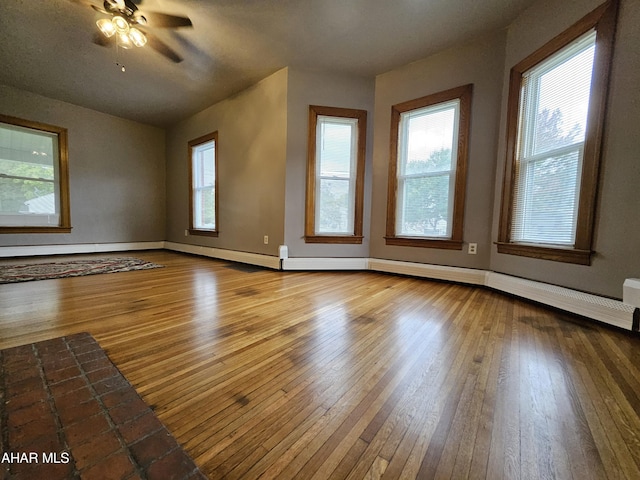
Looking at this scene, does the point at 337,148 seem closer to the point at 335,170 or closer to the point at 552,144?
the point at 335,170

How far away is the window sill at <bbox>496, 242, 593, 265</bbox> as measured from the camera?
191 cm

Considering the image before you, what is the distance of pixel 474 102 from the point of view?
2748 millimetres

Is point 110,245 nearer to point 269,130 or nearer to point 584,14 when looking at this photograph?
point 269,130

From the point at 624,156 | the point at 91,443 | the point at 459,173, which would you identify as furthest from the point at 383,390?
the point at 459,173

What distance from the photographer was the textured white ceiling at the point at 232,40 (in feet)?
7.50

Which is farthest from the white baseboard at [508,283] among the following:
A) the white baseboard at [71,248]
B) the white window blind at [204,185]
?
the white baseboard at [71,248]

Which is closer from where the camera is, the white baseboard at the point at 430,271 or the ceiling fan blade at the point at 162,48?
the white baseboard at the point at 430,271

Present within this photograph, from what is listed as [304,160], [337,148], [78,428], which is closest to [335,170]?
[337,148]

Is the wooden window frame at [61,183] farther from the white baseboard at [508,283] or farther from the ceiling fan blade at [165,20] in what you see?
the white baseboard at [508,283]

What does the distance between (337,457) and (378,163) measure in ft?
10.6

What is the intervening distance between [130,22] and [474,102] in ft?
11.5

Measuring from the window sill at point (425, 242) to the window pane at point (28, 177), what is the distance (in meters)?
5.62

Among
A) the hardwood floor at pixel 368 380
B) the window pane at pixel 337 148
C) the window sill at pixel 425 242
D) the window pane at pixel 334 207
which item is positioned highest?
the window pane at pixel 337 148

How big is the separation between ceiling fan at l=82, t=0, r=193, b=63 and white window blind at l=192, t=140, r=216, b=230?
1.96 metres
